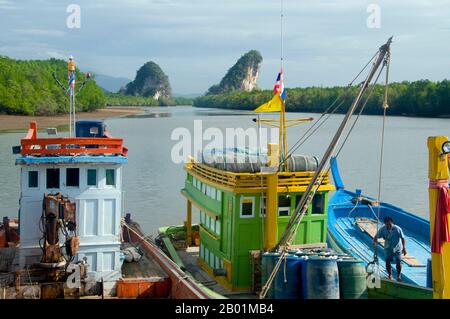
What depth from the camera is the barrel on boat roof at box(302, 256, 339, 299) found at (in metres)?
11.8

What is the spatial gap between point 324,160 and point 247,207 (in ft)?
8.53

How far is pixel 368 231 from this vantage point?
19047mm

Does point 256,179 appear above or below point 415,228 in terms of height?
above

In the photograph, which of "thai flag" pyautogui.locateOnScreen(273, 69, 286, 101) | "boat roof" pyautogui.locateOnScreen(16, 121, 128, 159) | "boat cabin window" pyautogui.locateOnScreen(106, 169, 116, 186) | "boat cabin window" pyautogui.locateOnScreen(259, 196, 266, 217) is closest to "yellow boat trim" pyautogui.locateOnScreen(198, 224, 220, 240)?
"boat cabin window" pyautogui.locateOnScreen(259, 196, 266, 217)

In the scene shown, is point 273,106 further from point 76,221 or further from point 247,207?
point 76,221

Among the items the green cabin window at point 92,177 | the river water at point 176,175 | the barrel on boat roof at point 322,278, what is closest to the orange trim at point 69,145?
the green cabin window at point 92,177

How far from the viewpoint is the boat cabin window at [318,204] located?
14617mm

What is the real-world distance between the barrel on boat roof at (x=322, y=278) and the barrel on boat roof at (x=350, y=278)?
23 centimetres

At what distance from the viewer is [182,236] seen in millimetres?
19844

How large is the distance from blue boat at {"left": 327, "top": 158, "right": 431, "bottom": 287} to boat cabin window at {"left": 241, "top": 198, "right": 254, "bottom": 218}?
2.60m

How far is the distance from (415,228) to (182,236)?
7.53 m

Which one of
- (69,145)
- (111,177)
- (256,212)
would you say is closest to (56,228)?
(111,177)
